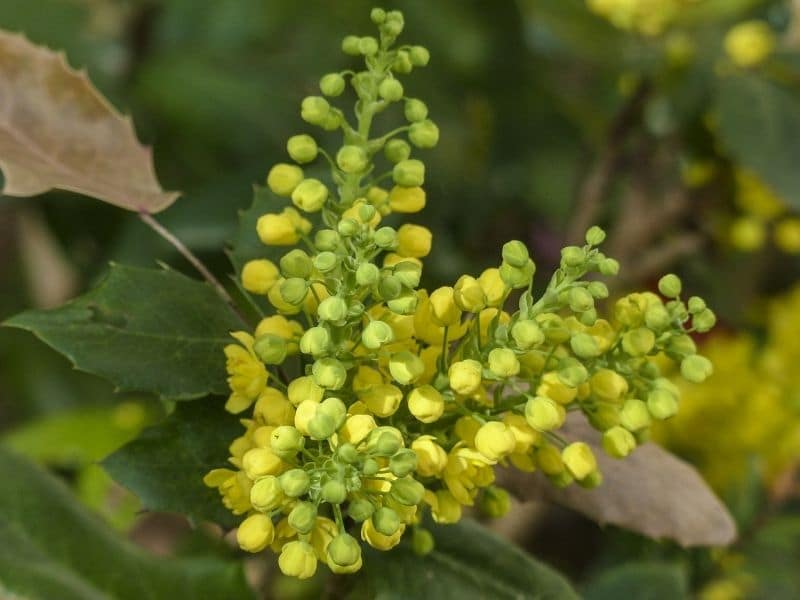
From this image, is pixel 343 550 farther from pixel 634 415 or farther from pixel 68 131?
pixel 68 131

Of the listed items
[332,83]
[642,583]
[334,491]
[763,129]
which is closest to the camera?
[334,491]

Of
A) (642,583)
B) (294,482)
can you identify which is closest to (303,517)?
(294,482)

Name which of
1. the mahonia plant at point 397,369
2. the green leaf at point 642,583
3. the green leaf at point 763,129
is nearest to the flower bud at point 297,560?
the mahonia plant at point 397,369

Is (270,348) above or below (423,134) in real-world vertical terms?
below

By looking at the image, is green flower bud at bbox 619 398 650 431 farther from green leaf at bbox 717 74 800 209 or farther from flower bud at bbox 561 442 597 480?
green leaf at bbox 717 74 800 209

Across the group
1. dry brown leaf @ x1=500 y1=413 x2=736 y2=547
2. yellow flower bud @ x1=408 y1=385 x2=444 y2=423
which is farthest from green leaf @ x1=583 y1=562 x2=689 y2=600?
yellow flower bud @ x1=408 y1=385 x2=444 y2=423

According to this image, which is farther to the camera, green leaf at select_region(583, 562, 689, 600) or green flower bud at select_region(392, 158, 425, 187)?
green leaf at select_region(583, 562, 689, 600)

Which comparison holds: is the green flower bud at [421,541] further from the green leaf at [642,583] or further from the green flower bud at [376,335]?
the green leaf at [642,583]
